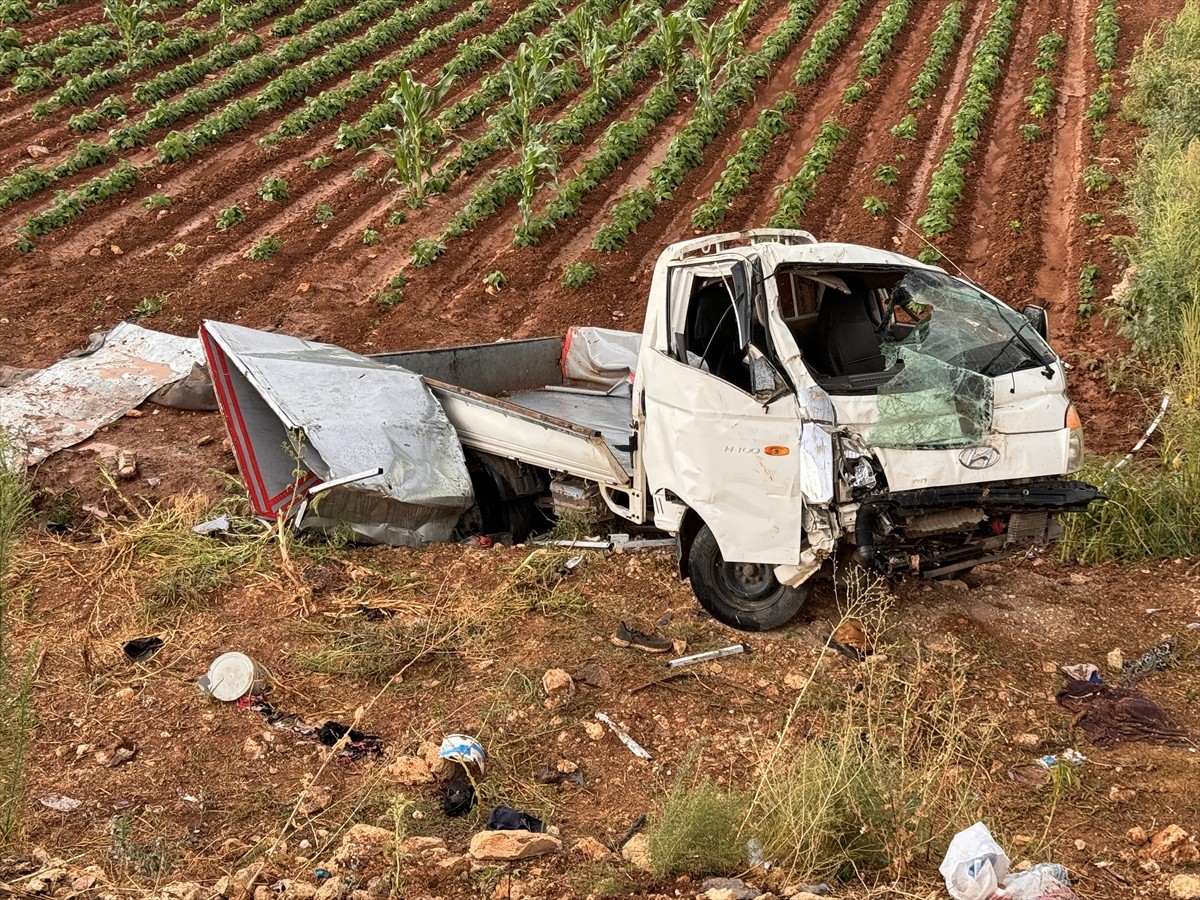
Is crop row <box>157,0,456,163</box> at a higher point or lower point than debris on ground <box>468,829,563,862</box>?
higher

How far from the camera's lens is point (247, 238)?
15.4 metres

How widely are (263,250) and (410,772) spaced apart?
1036cm

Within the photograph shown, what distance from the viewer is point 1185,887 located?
4.75 metres

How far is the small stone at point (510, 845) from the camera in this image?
5062 mm

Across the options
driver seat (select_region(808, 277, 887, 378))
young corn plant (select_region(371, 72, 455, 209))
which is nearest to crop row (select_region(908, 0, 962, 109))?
young corn plant (select_region(371, 72, 455, 209))

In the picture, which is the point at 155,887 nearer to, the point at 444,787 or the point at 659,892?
the point at 444,787

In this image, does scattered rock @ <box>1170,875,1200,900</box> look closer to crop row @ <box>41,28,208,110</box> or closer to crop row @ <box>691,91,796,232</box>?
crop row @ <box>691,91,796,232</box>

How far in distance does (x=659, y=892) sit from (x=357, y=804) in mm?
1591

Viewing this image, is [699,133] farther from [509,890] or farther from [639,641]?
A: [509,890]

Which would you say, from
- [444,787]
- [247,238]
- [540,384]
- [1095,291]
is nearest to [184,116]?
[247,238]

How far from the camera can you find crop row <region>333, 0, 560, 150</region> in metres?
18.3

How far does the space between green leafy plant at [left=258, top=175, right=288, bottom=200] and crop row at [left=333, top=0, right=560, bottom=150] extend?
5.85 ft

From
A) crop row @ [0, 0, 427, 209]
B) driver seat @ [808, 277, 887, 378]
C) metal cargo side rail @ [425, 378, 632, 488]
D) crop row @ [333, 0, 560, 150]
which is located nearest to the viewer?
driver seat @ [808, 277, 887, 378]

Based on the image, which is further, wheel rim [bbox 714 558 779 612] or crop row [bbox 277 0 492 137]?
crop row [bbox 277 0 492 137]
